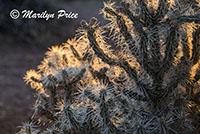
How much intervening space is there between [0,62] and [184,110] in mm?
6816

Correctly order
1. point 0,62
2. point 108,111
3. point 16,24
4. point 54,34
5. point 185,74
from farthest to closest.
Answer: point 54,34 < point 16,24 < point 0,62 < point 185,74 < point 108,111

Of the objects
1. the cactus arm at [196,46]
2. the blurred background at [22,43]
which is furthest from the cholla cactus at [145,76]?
the blurred background at [22,43]

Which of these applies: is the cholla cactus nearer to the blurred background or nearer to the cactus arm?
the cactus arm

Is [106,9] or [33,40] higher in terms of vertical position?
[33,40]

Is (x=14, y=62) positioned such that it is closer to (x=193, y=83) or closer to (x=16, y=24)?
(x=16, y=24)

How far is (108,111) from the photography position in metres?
2.01

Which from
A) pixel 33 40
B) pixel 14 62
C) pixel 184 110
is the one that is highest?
pixel 33 40

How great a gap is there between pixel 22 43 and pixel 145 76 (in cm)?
851

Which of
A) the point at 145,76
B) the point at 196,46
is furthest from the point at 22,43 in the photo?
the point at 196,46

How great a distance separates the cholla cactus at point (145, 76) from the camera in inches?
81.1

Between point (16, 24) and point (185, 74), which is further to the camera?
point (16, 24)

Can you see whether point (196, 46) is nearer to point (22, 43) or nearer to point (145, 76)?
point (145, 76)

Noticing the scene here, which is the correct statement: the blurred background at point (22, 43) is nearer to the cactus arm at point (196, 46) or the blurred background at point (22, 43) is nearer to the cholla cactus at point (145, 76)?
the cholla cactus at point (145, 76)

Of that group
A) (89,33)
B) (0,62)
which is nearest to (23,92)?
(0,62)
